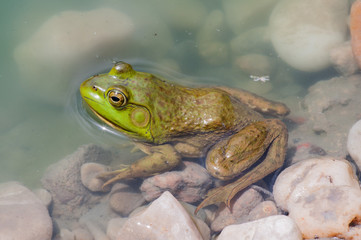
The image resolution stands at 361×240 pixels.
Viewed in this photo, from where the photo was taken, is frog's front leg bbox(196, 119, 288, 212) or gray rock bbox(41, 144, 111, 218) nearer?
frog's front leg bbox(196, 119, 288, 212)

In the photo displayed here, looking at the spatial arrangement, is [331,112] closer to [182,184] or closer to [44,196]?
[182,184]

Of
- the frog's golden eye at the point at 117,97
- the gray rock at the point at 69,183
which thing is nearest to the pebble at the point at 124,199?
the gray rock at the point at 69,183

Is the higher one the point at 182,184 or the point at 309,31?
the point at 309,31

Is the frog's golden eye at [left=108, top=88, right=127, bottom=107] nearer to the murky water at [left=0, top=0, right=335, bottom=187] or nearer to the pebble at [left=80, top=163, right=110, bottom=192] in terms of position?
the murky water at [left=0, top=0, right=335, bottom=187]

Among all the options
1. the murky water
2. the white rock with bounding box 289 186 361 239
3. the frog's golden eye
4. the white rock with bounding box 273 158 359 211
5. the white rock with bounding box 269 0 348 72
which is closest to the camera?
the white rock with bounding box 289 186 361 239

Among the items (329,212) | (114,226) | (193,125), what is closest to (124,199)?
(114,226)

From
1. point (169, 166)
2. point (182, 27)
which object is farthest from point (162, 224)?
point (182, 27)

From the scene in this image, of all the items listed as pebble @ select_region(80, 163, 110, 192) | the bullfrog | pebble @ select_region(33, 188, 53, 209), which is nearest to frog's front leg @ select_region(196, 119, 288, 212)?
the bullfrog
